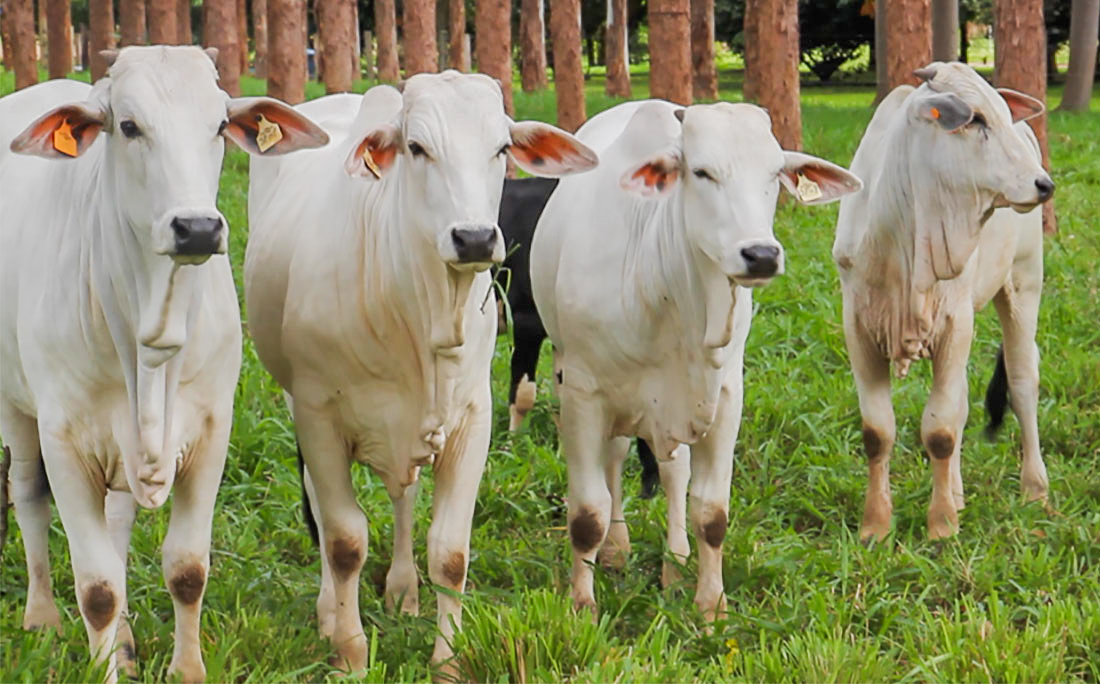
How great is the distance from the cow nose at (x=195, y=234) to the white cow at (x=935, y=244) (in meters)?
2.72

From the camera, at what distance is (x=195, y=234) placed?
3516mm

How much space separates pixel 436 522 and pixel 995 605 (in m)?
1.62

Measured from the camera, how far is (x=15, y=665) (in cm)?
390

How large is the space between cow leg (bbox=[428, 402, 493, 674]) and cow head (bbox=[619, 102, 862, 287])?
79 centimetres

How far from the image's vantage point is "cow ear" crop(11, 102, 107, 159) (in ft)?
12.2

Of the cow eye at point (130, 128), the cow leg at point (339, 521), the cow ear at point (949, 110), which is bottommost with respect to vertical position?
the cow leg at point (339, 521)

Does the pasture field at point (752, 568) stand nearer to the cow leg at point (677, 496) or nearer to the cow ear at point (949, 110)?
the cow leg at point (677, 496)

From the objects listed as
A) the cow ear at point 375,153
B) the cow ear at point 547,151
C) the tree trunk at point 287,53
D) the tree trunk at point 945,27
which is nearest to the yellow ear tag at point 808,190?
the cow ear at point 547,151

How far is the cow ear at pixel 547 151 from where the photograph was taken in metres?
4.20

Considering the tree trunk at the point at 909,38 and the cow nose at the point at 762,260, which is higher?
the tree trunk at the point at 909,38

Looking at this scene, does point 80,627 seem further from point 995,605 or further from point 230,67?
point 230,67

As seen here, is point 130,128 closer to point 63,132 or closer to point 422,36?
point 63,132

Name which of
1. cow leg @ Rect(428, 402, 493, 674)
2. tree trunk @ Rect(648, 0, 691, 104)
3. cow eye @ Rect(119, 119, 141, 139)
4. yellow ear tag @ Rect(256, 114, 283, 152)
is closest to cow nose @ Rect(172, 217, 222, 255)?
cow eye @ Rect(119, 119, 141, 139)

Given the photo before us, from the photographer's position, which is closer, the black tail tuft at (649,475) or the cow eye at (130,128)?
the cow eye at (130,128)
